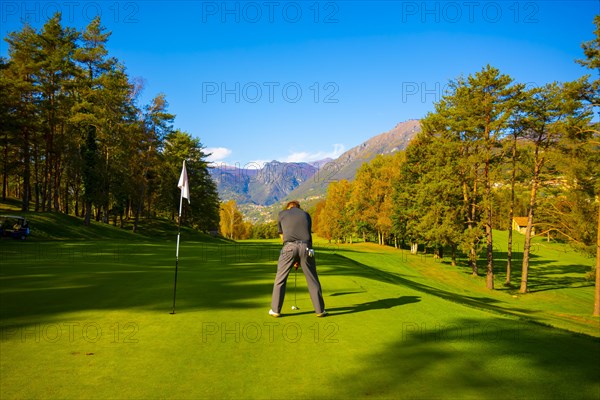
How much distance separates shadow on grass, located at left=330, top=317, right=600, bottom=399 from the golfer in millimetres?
2150

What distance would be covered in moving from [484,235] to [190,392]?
116 feet

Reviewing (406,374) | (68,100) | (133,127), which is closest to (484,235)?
(406,374)

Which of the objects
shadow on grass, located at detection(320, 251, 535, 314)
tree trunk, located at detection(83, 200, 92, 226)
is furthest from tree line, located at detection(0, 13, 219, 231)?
shadow on grass, located at detection(320, 251, 535, 314)

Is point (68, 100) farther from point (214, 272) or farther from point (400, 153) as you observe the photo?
point (400, 153)

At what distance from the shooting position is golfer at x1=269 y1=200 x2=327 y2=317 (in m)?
8.82

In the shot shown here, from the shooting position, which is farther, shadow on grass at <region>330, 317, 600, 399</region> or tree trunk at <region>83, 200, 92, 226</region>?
tree trunk at <region>83, 200, 92, 226</region>

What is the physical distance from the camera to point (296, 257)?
8.96 metres

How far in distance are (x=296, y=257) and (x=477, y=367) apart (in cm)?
430

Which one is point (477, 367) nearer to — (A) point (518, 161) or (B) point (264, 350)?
(B) point (264, 350)

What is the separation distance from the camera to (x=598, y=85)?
23.0 metres

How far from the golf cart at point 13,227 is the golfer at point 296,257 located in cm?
2910

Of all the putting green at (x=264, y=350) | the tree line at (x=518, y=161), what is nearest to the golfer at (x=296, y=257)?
the putting green at (x=264, y=350)

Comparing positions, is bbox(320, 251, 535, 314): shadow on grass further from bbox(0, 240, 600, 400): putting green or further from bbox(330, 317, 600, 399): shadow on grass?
bbox(330, 317, 600, 399): shadow on grass

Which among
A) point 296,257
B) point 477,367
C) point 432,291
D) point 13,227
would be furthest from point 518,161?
point 13,227
